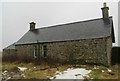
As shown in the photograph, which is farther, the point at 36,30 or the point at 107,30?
the point at 36,30

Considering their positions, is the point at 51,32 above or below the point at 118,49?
above

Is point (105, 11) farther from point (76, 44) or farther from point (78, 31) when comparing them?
point (76, 44)

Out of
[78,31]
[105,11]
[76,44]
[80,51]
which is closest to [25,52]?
[78,31]

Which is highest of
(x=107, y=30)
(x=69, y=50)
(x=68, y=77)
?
(x=107, y=30)

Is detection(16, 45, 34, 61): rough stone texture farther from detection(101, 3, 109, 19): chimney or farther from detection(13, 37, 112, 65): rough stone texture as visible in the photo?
detection(101, 3, 109, 19): chimney

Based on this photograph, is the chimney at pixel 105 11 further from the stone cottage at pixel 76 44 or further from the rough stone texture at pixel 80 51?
the rough stone texture at pixel 80 51

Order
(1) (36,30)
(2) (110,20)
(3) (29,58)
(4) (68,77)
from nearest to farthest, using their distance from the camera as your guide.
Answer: (4) (68,77)
(2) (110,20)
(3) (29,58)
(1) (36,30)

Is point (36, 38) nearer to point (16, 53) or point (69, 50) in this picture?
point (16, 53)

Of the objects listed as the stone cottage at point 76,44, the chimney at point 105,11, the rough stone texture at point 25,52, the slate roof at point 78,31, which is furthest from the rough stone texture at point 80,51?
the chimney at point 105,11

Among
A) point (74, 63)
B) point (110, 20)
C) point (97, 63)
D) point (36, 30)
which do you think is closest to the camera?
point (97, 63)

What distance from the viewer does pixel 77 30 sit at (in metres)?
27.3

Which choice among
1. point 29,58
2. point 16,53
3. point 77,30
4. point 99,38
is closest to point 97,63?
point 99,38

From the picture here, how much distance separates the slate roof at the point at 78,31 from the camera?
78.7ft

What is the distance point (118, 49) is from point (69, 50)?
570 cm
